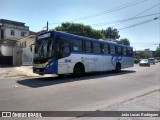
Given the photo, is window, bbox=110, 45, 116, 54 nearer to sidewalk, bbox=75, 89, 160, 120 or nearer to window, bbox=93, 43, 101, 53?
window, bbox=93, 43, 101, 53

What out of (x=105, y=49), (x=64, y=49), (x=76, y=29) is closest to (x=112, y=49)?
(x=105, y=49)

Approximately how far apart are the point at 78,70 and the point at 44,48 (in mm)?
3233

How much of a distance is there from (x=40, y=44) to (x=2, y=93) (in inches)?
244

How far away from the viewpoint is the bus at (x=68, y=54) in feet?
47.0

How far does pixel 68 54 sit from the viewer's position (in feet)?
50.6

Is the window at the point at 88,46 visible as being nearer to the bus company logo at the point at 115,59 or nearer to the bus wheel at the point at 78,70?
the bus wheel at the point at 78,70

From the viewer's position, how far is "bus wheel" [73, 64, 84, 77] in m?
16.3

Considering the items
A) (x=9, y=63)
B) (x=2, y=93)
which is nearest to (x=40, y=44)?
(x=2, y=93)

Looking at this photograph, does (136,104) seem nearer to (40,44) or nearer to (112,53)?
(40,44)

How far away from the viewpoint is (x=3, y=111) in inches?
266

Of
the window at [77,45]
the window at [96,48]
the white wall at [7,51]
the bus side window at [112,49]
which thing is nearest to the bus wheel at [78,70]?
the window at [77,45]

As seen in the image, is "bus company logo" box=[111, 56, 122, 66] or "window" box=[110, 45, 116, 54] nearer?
"window" box=[110, 45, 116, 54]

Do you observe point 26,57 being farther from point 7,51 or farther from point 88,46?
point 88,46

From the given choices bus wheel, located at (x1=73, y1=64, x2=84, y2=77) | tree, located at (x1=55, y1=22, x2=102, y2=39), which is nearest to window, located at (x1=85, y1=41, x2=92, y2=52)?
bus wheel, located at (x1=73, y1=64, x2=84, y2=77)
